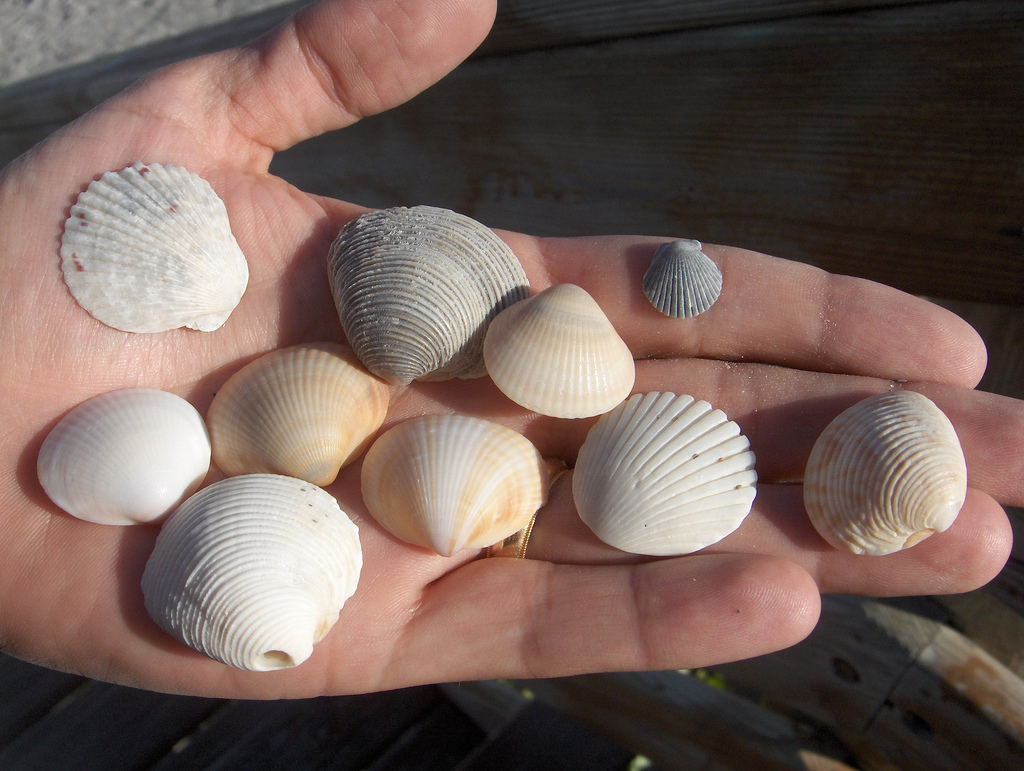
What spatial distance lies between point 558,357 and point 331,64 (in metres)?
1.10

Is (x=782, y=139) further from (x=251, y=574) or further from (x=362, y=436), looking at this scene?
(x=251, y=574)

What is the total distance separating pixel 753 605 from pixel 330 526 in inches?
38.5

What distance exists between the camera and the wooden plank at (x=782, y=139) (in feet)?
6.36

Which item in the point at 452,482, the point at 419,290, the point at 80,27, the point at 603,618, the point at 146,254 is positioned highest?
the point at 80,27

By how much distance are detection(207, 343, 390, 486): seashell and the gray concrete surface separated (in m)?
2.35

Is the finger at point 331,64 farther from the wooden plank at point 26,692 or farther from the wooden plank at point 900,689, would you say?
the wooden plank at point 900,689

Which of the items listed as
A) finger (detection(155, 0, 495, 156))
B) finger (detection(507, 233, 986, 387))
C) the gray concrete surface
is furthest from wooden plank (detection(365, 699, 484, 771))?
the gray concrete surface

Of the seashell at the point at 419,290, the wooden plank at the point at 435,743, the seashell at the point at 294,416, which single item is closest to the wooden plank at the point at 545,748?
the wooden plank at the point at 435,743

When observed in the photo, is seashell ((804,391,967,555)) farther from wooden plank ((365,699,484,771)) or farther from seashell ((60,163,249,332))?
seashell ((60,163,249,332))

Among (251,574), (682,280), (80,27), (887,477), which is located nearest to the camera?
(251,574)

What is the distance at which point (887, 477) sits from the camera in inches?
65.5

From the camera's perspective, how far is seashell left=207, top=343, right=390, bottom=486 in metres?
1.79

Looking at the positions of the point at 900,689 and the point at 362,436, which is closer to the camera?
the point at 362,436

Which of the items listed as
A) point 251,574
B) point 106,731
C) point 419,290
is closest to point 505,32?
point 419,290
